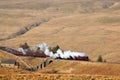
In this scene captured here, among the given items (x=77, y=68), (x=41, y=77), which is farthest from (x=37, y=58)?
(x=41, y=77)

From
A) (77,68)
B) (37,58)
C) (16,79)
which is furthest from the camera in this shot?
(37,58)

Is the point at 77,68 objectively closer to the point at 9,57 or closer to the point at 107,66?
the point at 107,66

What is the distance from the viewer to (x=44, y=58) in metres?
107

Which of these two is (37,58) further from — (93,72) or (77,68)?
(93,72)

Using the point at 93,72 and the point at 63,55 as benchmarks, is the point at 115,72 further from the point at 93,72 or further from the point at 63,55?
the point at 63,55

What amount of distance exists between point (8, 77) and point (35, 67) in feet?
191

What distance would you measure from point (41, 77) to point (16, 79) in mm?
3339

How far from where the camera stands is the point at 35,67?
102m

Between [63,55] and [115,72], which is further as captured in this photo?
[63,55]

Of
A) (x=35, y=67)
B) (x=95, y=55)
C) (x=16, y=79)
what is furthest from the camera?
(x=95, y=55)

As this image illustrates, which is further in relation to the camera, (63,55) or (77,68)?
(63,55)

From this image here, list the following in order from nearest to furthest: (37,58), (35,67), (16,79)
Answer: (16,79) → (35,67) → (37,58)

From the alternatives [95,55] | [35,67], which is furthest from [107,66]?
[95,55]

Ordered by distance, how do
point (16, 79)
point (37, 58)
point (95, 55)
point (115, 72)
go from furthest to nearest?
1. point (95, 55)
2. point (37, 58)
3. point (115, 72)
4. point (16, 79)
